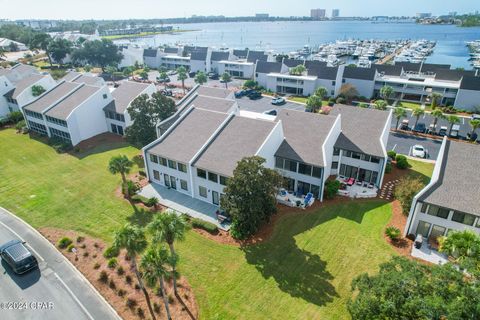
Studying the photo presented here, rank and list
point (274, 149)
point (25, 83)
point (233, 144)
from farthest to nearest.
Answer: point (25, 83), point (274, 149), point (233, 144)

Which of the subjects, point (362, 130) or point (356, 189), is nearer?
point (356, 189)

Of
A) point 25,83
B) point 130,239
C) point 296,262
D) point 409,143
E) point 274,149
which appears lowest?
point 296,262

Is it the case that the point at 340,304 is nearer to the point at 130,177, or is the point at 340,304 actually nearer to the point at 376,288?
the point at 376,288

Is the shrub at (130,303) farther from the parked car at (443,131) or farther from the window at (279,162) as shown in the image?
the parked car at (443,131)

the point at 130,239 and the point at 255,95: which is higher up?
the point at 130,239

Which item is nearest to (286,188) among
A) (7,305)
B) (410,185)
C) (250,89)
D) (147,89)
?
(410,185)

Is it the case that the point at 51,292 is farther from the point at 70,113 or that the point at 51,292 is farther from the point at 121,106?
the point at 121,106

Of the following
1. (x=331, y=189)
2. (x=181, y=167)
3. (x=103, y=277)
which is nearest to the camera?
(x=103, y=277)

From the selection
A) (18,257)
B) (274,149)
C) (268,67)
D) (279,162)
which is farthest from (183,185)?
(268,67)
